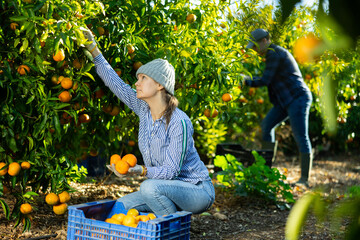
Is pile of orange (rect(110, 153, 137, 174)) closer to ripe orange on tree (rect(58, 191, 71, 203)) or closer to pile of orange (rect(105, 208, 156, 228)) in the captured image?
pile of orange (rect(105, 208, 156, 228))

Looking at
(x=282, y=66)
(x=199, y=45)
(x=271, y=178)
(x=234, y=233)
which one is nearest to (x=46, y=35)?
(x=199, y=45)

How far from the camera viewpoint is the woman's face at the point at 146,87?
254cm

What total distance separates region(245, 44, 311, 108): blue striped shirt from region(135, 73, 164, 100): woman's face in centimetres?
224

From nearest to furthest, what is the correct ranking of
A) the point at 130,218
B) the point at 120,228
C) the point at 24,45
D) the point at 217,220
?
the point at 120,228 → the point at 130,218 → the point at 24,45 → the point at 217,220

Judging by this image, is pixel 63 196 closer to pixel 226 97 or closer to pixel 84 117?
pixel 84 117

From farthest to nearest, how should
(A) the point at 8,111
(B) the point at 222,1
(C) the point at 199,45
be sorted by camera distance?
1. (B) the point at 222,1
2. (C) the point at 199,45
3. (A) the point at 8,111

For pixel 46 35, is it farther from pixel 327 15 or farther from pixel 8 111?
pixel 327 15

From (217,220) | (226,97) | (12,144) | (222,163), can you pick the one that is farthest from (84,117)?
(222,163)

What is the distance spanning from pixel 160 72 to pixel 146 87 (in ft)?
0.39

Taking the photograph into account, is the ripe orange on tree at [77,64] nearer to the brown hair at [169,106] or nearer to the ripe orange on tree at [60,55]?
the ripe orange on tree at [60,55]

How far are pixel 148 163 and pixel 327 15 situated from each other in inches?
87.9

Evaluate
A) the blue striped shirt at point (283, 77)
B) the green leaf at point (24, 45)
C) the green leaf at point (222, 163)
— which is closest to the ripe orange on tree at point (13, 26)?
the green leaf at point (24, 45)

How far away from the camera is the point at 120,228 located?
2021mm

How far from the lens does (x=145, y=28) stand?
2.90 meters
